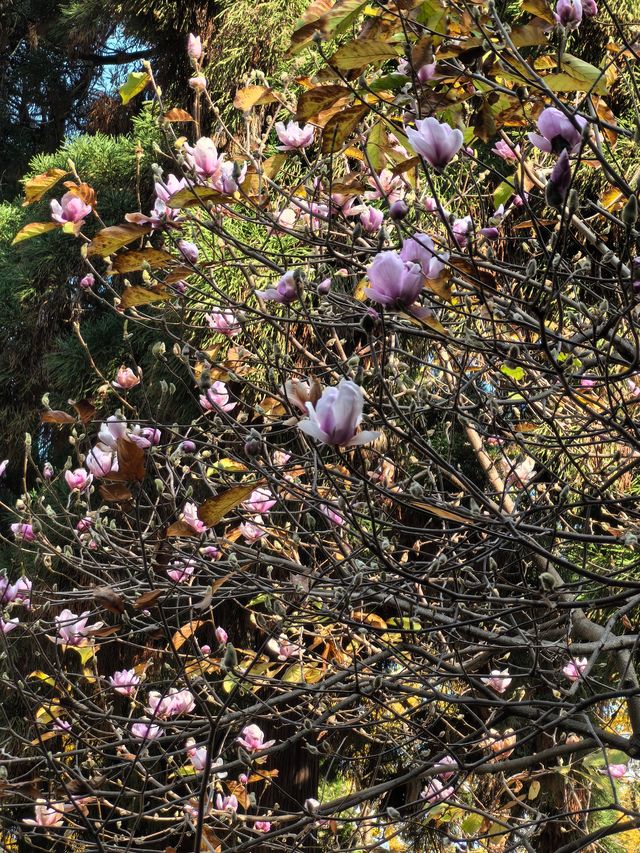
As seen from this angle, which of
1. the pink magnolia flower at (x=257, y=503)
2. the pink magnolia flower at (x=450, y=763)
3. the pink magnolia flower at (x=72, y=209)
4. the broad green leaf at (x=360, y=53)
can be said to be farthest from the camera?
the pink magnolia flower at (x=257, y=503)

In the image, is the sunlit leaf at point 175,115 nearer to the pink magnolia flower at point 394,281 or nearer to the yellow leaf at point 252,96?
the yellow leaf at point 252,96

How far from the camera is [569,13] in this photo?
1265 mm

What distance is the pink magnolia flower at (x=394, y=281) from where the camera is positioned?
0.98m

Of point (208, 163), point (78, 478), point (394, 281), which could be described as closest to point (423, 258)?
point (394, 281)

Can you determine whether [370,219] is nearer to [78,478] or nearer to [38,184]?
[38,184]

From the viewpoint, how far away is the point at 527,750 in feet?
12.5

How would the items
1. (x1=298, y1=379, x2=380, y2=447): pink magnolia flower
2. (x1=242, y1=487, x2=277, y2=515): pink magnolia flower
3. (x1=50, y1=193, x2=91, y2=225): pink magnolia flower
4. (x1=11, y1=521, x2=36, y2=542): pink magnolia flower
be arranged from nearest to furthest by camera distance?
(x1=298, y1=379, x2=380, y2=447): pink magnolia flower → (x1=50, y1=193, x2=91, y2=225): pink magnolia flower → (x1=242, y1=487, x2=277, y2=515): pink magnolia flower → (x1=11, y1=521, x2=36, y2=542): pink magnolia flower

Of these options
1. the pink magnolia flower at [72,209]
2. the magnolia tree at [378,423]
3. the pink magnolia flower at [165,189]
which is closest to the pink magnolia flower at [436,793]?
the magnolia tree at [378,423]

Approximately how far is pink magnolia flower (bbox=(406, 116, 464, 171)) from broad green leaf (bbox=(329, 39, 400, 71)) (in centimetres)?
16

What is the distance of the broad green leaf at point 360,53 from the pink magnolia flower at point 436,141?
0.53 feet

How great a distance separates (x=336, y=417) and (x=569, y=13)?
762mm

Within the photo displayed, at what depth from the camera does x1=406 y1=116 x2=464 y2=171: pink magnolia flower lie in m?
1.05

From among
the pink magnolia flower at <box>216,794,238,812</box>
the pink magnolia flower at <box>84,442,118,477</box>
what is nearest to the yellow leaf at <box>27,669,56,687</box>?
the pink magnolia flower at <box>84,442,118,477</box>

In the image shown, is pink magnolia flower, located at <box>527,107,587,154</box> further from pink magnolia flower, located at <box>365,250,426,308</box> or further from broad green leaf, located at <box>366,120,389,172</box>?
broad green leaf, located at <box>366,120,389,172</box>
